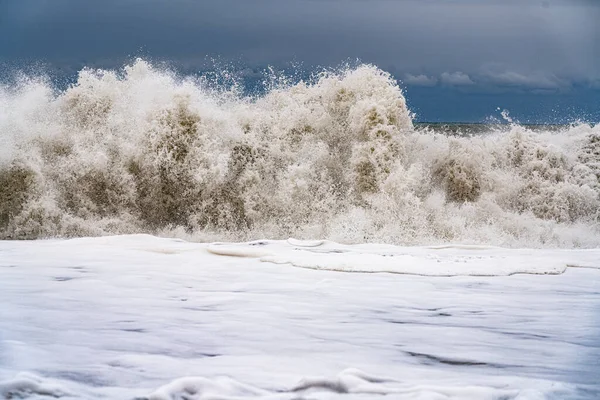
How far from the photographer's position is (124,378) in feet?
5.48

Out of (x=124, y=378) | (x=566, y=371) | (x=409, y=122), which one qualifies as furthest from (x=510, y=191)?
(x=124, y=378)

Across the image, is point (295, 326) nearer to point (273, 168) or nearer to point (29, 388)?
point (29, 388)

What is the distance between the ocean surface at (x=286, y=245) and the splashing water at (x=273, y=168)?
16 mm

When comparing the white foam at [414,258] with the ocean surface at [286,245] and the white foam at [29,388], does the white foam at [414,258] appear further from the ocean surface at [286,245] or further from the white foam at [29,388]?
the white foam at [29,388]

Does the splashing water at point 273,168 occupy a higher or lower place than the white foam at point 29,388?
higher

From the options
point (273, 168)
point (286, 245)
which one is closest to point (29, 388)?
point (286, 245)

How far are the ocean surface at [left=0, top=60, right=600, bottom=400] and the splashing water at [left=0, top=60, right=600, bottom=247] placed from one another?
16 mm

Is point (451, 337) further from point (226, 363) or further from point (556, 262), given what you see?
point (556, 262)

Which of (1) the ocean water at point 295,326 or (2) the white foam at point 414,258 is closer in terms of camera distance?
(1) the ocean water at point 295,326

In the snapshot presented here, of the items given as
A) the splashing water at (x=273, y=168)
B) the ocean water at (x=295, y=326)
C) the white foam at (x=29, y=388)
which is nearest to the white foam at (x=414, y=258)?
the ocean water at (x=295, y=326)

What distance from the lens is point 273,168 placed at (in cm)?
530

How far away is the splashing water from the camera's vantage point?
4855 millimetres

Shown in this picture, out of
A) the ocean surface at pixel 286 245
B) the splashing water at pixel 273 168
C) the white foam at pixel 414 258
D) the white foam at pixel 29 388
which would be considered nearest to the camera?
the white foam at pixel 29 388

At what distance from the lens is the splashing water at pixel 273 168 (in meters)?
4.86
